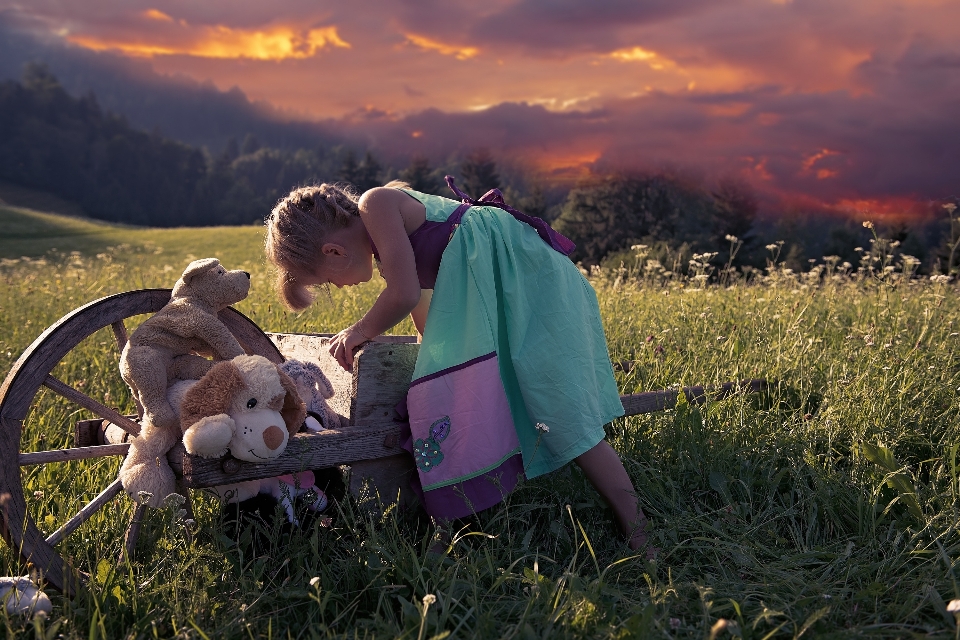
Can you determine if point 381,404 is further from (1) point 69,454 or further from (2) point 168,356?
(1) point 69,454

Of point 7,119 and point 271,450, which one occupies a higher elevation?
point 7,119

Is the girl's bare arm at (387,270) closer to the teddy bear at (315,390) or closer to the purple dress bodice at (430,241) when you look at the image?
the purple dress bodice at (430,241)

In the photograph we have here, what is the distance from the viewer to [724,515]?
8.95 ft

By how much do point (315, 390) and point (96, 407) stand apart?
744mm

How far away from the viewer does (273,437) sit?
207 cm

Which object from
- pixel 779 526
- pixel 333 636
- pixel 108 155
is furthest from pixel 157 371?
pixel 108 155

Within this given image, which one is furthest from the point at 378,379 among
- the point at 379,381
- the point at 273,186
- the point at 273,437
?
the point at 273,186

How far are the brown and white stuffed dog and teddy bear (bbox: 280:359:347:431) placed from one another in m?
0.51

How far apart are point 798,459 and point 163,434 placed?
250cm

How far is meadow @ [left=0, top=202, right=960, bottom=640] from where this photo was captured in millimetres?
1922

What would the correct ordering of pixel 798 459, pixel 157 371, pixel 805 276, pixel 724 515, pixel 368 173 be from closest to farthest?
1. pixel 157 371
2. pixel 724 515
3. pixel 798 459
4. pixel 805 276
5. pixel 368 173

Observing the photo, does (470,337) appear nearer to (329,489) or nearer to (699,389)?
(329,489)

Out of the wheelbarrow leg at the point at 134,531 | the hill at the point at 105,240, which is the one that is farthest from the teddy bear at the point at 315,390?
the hill at the point at 105,240

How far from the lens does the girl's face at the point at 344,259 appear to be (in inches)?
106
